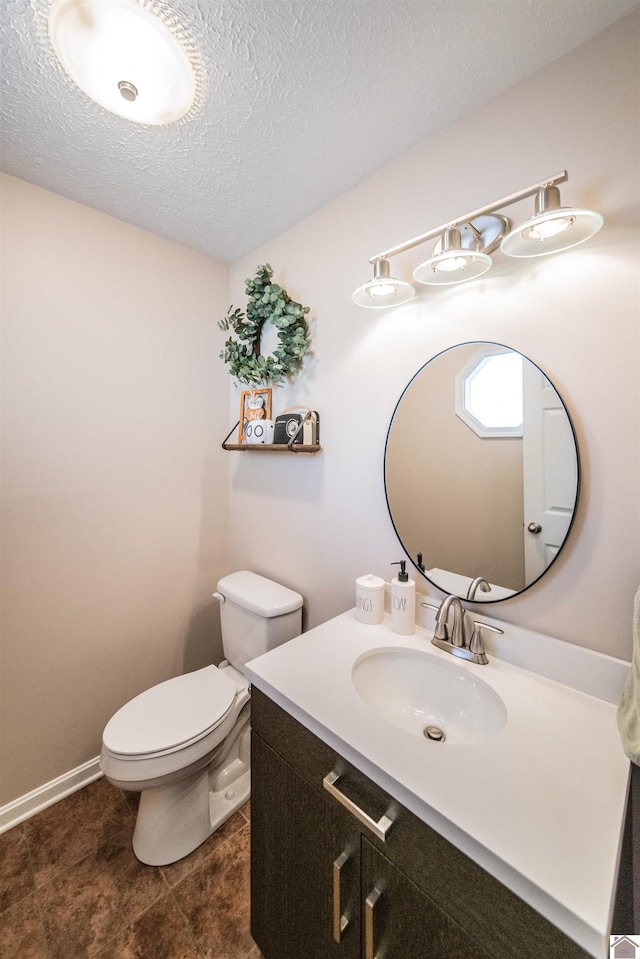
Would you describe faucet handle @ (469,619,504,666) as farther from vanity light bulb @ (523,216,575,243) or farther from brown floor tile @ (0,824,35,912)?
brown floor tile @ (0,824,35,912)

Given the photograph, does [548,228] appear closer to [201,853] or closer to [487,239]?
[487,239]

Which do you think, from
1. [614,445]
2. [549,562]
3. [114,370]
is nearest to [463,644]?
[549,562]

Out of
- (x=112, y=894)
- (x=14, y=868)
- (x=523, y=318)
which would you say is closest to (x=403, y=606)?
(x=523, y=318)

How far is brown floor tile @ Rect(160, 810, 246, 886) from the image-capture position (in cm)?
118

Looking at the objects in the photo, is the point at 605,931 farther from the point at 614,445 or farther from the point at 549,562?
the point at 614,445

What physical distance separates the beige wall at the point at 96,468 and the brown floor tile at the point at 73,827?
16 centimetres

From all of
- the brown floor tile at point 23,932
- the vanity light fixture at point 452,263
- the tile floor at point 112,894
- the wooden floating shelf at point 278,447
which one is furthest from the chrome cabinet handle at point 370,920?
the vanity light fixture at point 452,263

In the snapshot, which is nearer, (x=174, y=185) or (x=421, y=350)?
(x=421, y=350)

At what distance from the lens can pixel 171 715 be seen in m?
1.25

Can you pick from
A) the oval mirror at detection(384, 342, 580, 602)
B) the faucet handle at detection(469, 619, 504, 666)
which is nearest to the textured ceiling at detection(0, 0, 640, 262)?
the oval mirror at detection(384, 342, 580, 602)

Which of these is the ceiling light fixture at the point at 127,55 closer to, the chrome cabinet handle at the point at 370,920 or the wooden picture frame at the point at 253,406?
the wooden picture frame at the point at 253,406

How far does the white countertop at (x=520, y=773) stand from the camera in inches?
18.5

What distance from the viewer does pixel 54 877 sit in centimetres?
117

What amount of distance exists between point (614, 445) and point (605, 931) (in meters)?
0.82
